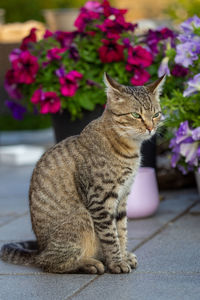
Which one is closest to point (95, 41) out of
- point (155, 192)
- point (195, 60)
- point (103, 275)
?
point (195, 60)

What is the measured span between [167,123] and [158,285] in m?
1.72

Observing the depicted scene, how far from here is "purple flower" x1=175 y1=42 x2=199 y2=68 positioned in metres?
4.75

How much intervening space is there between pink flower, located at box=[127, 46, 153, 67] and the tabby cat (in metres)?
1.52

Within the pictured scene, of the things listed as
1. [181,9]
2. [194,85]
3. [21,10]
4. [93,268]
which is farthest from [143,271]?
[21,10]

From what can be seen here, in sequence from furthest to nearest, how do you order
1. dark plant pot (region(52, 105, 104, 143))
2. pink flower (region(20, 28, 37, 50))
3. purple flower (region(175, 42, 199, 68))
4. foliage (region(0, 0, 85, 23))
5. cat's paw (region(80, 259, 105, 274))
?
foliage (region(0, 0, 85, 23))
pink flower (region(20, 28, 37, 50))
dark plant pot (region(52, 105, 104, 143))
purple flower (region(175, 42, 199, 68))
cat's paw (region(80, 259, 105, 274))

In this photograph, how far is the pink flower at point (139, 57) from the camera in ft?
17.8

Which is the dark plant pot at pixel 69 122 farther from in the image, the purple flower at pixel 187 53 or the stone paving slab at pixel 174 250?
the stone paving slab at pixel 174 250

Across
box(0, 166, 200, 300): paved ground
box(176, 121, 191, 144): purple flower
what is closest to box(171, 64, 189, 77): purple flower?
box(176, 121, 191, 144): purple flower

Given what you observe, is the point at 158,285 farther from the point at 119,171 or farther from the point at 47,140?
the point at 47,140

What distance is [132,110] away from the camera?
12.3 feet

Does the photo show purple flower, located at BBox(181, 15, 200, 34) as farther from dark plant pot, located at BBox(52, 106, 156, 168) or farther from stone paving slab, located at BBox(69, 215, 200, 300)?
stone paving slab, located at BBox(69, 215, 200, 300)

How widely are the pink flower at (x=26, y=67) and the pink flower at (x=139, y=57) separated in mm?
862

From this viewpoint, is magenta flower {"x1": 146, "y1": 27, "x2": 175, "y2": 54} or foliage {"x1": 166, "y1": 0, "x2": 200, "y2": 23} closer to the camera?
magenta flower {"x1": 146, "y1": 27, "x2": 175, "y2": 54}

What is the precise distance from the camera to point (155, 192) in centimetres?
510
